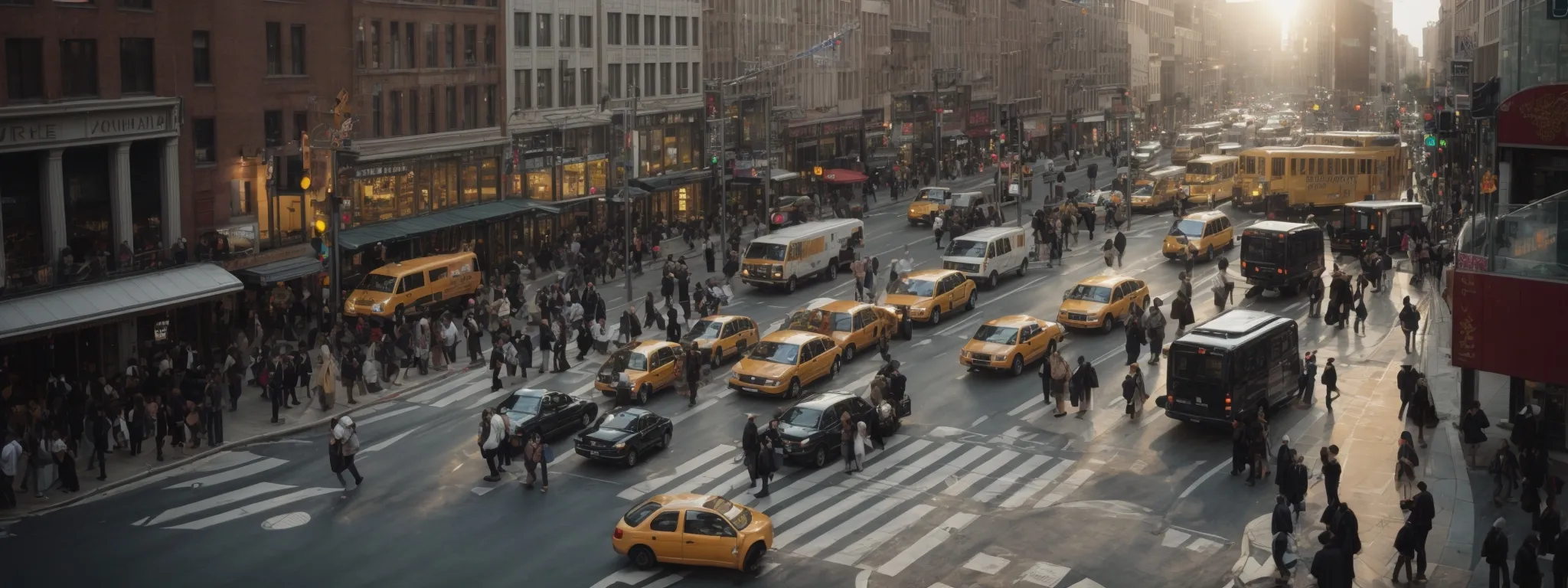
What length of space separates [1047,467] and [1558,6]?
13917mm

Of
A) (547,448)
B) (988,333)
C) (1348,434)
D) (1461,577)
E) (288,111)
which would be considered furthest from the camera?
(288,111)

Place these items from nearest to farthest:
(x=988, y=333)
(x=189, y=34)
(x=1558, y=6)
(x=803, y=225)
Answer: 1. (x=1558, y=6)
2. (x=988, y=333)
3. (x=189, y=34)
4. (x=803, y=225)

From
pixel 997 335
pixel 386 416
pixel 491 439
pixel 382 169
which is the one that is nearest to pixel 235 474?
pixel 386 416

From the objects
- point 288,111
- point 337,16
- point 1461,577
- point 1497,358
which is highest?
point 337,16

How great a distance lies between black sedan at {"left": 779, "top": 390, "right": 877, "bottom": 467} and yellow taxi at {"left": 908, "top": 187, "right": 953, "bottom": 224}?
39.6 metres

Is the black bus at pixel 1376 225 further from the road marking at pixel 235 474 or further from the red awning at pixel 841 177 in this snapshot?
the road marking at pixel 235 474

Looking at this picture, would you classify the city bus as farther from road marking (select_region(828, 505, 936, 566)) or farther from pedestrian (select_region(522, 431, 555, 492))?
pedestrian (select_region(522, 431, 555, 492))

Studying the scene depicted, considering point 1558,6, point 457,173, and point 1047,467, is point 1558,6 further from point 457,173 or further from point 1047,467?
point 457,173

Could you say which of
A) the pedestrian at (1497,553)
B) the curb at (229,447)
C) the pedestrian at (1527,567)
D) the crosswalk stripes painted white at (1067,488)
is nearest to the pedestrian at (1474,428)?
the crosswalk stripes painted white at (1067,488)

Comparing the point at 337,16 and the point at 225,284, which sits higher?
the point at 337,16

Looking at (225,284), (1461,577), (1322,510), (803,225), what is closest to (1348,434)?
(1322,510)

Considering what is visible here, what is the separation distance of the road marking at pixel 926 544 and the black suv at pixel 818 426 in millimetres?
4472

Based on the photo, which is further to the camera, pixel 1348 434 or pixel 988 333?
A: pixel 988 333

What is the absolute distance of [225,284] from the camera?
144 feet
